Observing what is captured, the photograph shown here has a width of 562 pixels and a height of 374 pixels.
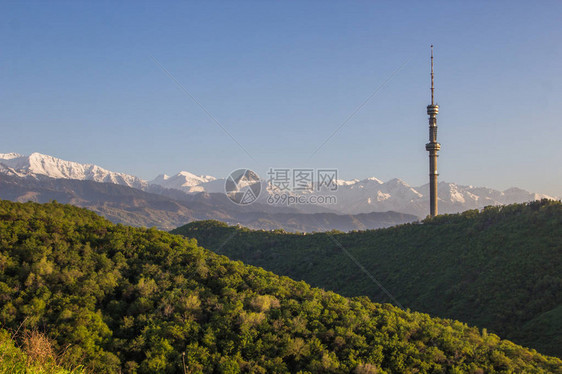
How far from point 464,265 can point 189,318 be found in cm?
4591

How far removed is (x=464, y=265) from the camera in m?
54.9

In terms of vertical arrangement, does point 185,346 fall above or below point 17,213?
below

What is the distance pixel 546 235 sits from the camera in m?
52.7

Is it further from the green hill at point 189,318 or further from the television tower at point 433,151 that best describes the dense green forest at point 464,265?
the television tower at point 433,151

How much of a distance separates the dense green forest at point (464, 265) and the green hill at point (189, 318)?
18.3 metres

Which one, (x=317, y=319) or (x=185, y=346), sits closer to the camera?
(x=185, y=346)

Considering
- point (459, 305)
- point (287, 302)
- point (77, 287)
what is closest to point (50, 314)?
point (77, 287)

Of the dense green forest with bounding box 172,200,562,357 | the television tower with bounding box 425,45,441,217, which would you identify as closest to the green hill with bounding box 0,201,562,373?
the dense green forest with bounding box 172,200,562,357

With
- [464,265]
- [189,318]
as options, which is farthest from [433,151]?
[189,318]

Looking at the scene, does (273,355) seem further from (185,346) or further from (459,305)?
(459,305)

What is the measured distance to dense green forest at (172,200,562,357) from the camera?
41.3 metres

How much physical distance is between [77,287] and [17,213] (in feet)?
36.9

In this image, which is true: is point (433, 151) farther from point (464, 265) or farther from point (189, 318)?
point (189, 318)

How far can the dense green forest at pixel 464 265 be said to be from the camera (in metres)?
41.3
